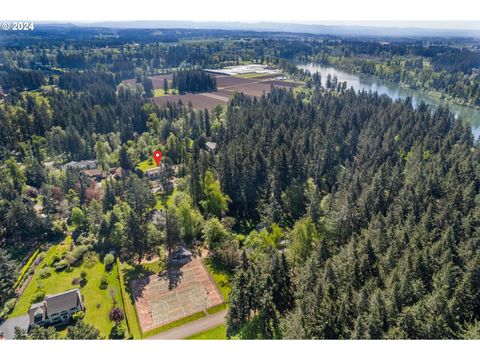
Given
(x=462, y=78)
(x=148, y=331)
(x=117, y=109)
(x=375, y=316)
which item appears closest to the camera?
(x=375, y=316)

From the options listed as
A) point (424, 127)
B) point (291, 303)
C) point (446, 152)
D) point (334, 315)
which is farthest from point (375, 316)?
point (424, 127)

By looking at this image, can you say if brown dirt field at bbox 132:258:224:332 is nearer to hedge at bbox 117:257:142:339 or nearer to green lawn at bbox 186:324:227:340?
hedge at bbox 117:257:142:339

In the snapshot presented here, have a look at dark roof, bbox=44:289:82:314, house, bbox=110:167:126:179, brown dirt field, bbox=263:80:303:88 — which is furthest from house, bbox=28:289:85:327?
brown dirt field, bbox=263:80:303:88

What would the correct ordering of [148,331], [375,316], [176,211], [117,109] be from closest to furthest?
[375,316] → [148,331] → [176,211] → [117,109]

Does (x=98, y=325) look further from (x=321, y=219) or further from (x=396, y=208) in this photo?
(x=396, y=208)

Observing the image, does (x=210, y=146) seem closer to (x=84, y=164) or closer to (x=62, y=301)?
(x=84, y=164)

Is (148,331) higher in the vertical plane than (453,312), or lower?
lower

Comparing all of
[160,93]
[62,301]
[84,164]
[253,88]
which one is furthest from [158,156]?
[253,88]

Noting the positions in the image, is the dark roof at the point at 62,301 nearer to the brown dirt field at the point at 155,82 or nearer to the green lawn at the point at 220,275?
the green lawn at the point at 220,275
